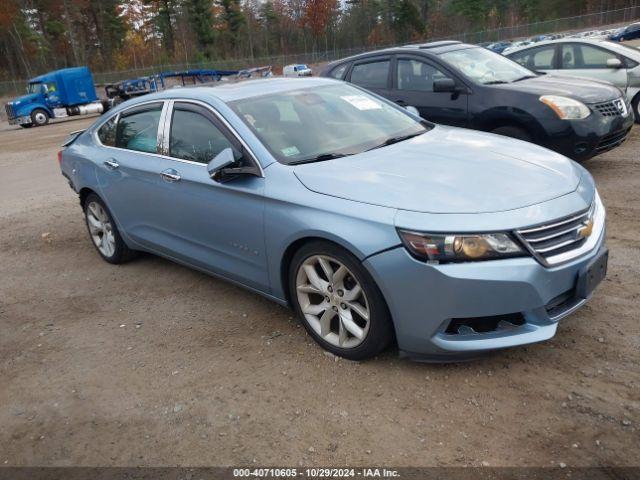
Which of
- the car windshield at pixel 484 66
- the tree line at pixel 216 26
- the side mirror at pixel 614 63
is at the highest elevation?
the tree line at pixel 216 26

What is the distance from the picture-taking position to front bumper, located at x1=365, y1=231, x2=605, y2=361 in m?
2.71

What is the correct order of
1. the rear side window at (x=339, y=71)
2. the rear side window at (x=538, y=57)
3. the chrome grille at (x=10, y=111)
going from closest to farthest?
the rear side window at (x=339, y=71)
the rear side window at (x=538, y=57)
the chrome grille at (x=10, y=111)

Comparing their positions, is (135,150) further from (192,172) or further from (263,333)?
(263,333)

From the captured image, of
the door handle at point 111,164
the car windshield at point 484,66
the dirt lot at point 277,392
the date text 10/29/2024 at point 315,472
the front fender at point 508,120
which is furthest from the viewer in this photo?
the car windshield at point 484,66

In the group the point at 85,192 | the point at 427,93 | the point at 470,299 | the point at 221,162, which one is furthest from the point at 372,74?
the point at 470,299

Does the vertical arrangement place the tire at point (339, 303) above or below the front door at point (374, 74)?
below

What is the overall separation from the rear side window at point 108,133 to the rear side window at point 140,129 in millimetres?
89

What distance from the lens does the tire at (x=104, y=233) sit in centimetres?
521

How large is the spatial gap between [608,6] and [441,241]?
84509 mm

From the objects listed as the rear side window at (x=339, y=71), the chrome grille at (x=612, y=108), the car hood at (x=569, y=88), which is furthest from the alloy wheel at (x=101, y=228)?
the chrome grille at (x=612, y=108)

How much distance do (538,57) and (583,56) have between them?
0.69m

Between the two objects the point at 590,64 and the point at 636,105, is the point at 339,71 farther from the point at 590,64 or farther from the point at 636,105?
the point at 636,105

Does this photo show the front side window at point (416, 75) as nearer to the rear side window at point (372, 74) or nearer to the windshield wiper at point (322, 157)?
the rear side window at point (372, 74)

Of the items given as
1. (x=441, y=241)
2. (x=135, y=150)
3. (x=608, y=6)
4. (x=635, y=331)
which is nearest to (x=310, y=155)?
(x=441, y=241)
